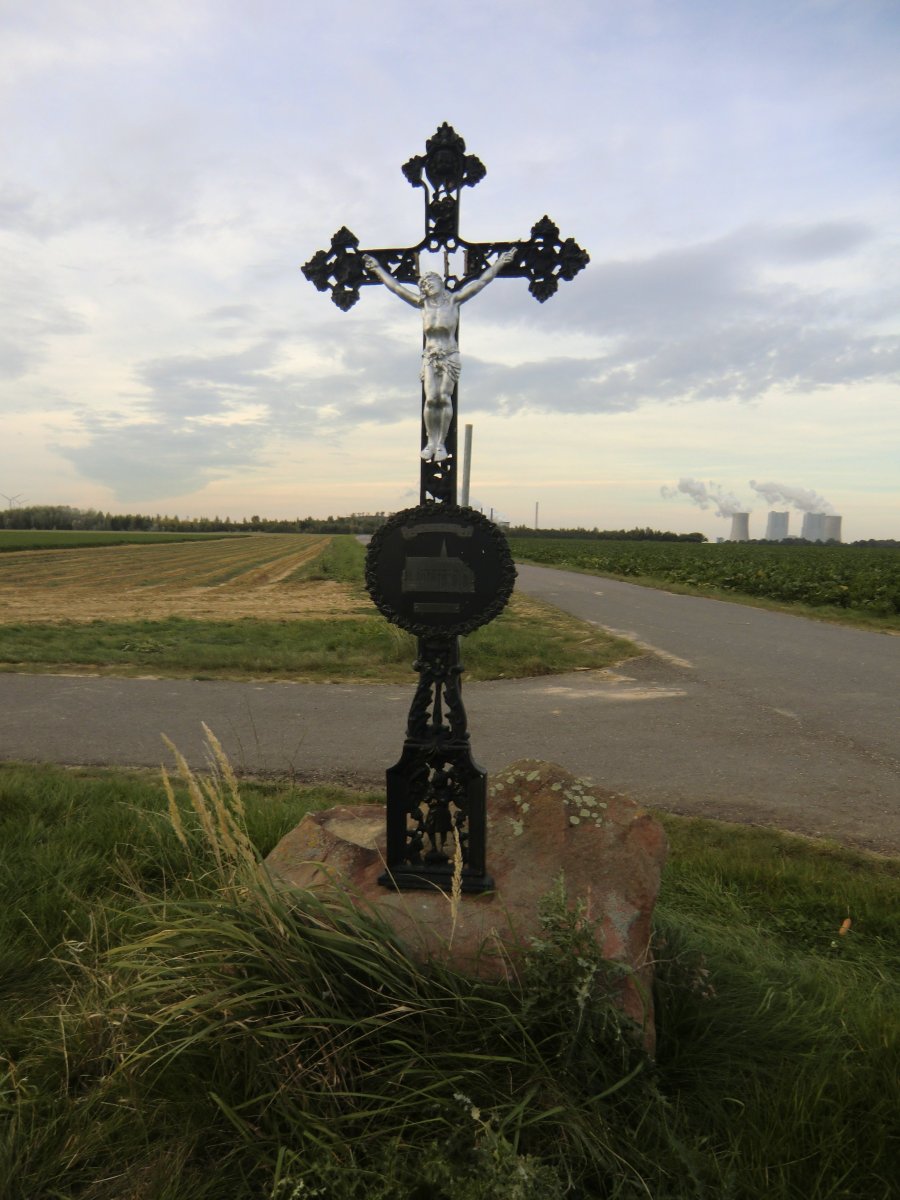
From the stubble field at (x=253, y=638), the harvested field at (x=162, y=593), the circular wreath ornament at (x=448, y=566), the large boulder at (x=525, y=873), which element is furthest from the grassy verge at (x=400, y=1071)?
the harvested field at (x=162, y=593)

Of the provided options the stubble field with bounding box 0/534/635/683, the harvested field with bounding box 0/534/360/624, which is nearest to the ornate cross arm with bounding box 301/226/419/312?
the stubble field with bounding box 0/534/635/683

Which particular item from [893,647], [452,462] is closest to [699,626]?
[893,647]

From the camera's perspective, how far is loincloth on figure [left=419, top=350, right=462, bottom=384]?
10.7ft

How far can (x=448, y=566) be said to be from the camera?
3018 millimetres

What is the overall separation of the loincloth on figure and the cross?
3.6 inches

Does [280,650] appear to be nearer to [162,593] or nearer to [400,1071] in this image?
[400,1071]

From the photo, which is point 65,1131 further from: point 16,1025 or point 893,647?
point 893,647

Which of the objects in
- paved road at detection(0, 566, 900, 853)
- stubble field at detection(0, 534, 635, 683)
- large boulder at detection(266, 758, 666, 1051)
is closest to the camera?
large boulder at detection(266, 758, 666, 1051)

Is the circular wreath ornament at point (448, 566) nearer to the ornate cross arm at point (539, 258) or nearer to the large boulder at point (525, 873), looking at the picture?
the large boulder at point (525, 873)

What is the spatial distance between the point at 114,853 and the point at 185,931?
1.37 metres

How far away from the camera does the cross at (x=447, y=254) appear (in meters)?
3.35

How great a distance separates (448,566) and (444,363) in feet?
3.01

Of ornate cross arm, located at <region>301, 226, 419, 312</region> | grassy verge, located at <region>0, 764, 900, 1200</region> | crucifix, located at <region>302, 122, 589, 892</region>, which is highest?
ornate cross arm, located at <region>301, 226, 419, 312</region>

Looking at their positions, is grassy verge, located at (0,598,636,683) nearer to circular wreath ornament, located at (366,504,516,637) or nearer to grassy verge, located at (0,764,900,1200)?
circular wreath ornament, located at (366,504,516,637)
